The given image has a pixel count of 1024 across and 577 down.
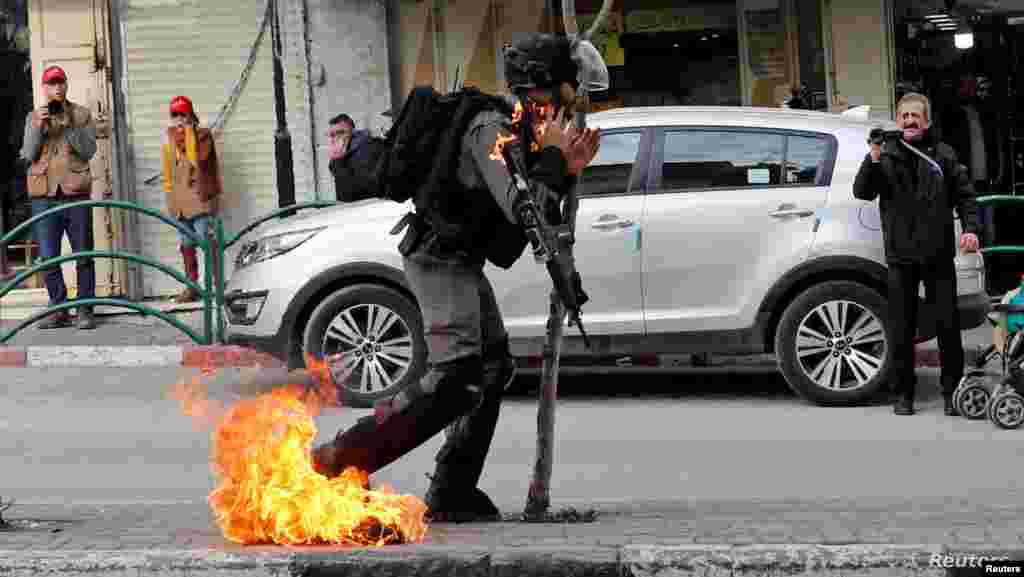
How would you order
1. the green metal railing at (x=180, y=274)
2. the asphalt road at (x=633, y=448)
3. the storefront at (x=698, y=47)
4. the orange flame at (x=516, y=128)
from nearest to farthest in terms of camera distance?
the orange flame at (x=516, y=128)
the asphalt road at (x=633, y=448)
the green metal railing at (x=180, y=274)
the storefront at (x=698, y=47)

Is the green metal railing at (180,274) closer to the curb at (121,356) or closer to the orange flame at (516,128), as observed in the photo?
the curb at (121,356)

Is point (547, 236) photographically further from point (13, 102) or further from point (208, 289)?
point (13, 102)

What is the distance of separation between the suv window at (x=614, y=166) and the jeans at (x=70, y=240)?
16.9 ft

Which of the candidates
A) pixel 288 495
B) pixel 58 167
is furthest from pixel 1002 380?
pixel 58 167

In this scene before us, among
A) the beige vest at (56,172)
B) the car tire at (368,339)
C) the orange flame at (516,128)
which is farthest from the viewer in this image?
the beige vest at (56,172)

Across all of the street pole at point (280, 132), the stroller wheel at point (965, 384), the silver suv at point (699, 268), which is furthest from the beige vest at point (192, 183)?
the stroller wheel at point (965, 384)

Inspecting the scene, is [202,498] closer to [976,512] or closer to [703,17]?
[976,512]

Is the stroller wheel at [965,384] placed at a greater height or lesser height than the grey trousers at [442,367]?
lesser

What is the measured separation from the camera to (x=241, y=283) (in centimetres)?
1227

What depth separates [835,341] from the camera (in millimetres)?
11625

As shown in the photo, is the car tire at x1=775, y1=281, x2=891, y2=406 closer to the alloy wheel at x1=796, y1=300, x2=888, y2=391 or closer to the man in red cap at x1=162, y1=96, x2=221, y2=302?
the alloy wheel at x1=796, y1=300, x2=888, y2=391

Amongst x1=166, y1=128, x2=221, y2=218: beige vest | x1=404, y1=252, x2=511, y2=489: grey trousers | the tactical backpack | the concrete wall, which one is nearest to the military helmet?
the tactical backpack

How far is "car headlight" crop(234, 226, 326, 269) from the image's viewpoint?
1205 centimetres

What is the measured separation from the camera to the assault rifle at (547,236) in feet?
21.6
